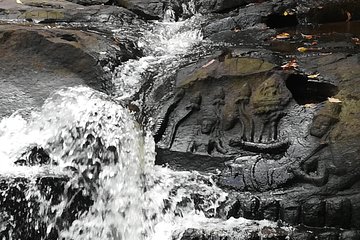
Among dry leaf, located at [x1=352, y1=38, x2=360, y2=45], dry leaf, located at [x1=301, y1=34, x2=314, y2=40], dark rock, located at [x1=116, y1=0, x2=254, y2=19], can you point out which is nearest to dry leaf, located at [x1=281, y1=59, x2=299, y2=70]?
dry leaf, located at [x1=352, y1=38, x2=360, y2=45]

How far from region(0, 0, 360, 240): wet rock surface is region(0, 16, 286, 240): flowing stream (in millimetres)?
87

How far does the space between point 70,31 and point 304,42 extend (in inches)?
144

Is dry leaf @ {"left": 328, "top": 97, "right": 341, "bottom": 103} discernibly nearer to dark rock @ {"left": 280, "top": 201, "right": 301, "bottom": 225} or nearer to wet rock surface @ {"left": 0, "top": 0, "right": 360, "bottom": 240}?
wet rock surface @ {"left": 0, "top": 0, "right": 360, "bottom": 240}

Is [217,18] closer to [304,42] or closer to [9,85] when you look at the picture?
[304,42]

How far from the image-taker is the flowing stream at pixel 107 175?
4500mm

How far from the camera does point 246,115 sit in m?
5.06

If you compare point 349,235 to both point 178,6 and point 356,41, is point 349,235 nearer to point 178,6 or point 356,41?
point 356,41

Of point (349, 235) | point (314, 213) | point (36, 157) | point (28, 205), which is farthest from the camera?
point (36, 157)

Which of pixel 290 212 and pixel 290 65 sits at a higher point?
pixel 290 65

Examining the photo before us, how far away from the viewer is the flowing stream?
14.8 ft

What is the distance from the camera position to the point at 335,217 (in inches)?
163

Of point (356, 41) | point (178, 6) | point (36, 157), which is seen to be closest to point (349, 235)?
point (36, 157)

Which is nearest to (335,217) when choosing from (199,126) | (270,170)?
(270,170)

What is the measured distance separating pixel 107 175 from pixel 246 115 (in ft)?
5.58
